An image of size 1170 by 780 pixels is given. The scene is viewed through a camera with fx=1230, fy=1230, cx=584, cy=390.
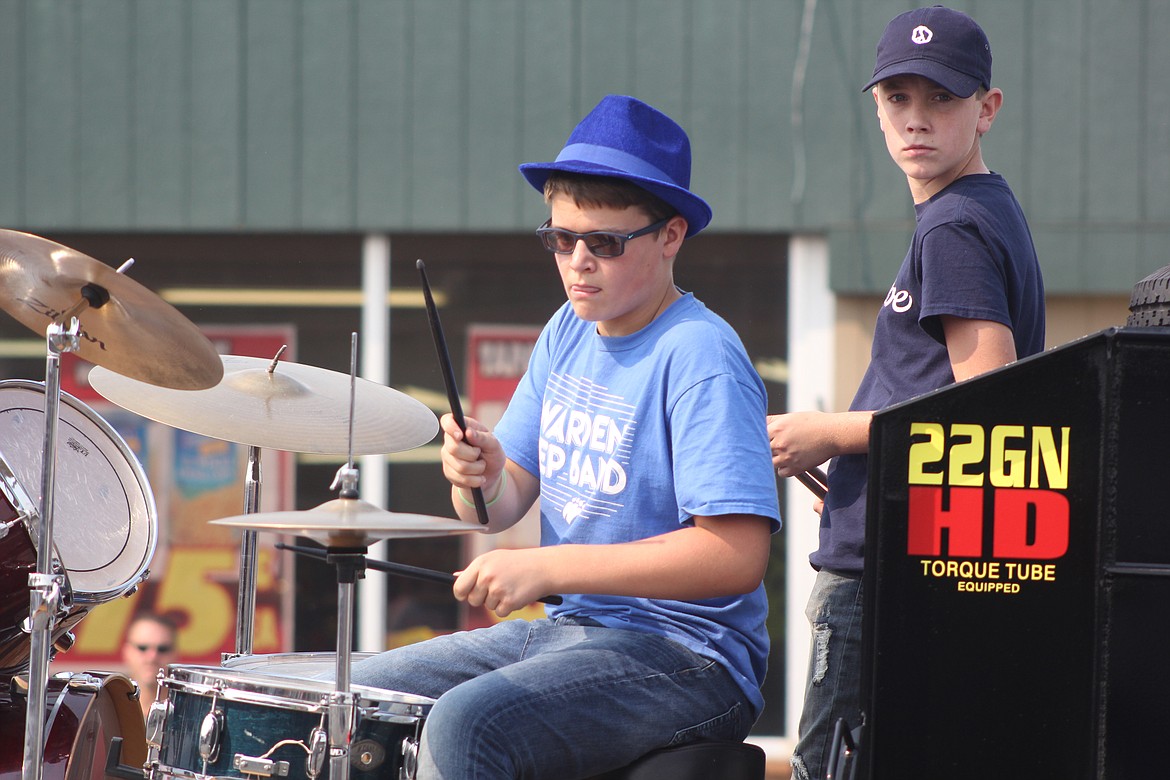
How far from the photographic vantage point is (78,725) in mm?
2928

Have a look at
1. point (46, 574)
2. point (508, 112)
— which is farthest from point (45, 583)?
point (508, 112)

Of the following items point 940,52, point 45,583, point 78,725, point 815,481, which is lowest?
point 78,725

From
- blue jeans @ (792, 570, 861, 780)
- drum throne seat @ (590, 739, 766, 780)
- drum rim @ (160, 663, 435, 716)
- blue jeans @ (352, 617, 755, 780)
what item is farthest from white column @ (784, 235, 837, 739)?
drum rim @ (160, 663, 435, 716)

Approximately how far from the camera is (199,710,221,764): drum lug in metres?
2.23

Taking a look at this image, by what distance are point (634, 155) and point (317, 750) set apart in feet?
4.12

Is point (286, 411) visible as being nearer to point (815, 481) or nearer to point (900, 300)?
point (815, 481)

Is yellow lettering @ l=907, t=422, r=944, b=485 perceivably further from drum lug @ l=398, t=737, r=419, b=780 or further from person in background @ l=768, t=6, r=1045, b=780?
drum lug @ l=398, t=737, r=419, b=780

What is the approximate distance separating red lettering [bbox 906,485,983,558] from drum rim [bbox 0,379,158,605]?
181 centimetres

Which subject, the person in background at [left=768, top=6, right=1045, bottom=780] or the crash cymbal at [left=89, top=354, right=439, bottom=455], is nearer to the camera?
the person in background at [left=768, top=6, right=1045, bottom=780]

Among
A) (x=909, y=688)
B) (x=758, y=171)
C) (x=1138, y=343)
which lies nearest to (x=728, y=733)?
(x=909, y=688)

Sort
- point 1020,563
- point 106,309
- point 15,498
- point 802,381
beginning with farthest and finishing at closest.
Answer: point 802,381
point 15,498
point 106,309
point 1020,563

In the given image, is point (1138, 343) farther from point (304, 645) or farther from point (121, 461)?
point (304, 645)

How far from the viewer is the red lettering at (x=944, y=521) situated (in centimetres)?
189

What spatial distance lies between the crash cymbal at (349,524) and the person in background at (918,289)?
73 cm
